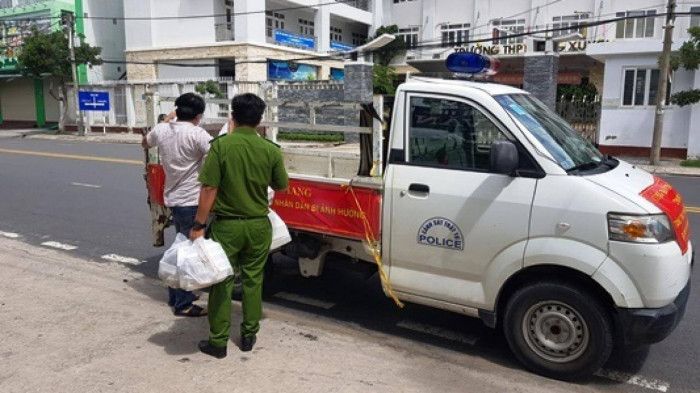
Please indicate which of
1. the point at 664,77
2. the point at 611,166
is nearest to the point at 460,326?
the point at 611,166

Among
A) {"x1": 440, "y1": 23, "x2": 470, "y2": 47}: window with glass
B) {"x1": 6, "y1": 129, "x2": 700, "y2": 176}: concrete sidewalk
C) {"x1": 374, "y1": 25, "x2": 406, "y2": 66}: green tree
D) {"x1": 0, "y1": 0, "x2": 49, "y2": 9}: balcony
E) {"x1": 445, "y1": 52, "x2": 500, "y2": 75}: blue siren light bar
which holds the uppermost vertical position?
{"x1": 0, "y1": 0, "x2": 49, "y2": 9}: balcony

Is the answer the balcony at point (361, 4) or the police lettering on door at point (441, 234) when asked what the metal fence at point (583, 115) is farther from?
the balcony at point (361, 4)

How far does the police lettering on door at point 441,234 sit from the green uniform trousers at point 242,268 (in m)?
1.08

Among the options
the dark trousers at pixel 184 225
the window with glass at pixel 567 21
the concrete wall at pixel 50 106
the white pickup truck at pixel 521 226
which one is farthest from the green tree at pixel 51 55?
the white pickup truck at pixel 521 226

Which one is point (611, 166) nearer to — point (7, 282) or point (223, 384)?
point (223, 384)

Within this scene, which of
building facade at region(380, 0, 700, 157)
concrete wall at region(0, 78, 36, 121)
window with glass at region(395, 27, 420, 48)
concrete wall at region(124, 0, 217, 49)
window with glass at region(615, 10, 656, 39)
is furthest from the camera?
window with glass at region(395, 27, 420, 48)

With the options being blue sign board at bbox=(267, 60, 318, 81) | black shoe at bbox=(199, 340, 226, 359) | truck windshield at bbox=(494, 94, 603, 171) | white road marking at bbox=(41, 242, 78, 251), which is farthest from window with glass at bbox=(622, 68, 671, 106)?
blue sign board at bbox=(267, 60, 318, 81)

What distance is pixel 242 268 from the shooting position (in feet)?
13.2

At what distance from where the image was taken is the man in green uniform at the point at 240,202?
12.6 feet

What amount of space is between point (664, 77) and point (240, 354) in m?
16.7

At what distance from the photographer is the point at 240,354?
4.02m

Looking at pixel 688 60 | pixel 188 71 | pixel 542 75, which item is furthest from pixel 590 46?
pixel 188 71

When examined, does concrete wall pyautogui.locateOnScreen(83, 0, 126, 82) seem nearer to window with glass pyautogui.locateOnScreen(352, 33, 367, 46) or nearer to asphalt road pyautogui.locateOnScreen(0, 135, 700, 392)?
window with glass pyautogui.locateOnScreen(352, 33, 367, 46)

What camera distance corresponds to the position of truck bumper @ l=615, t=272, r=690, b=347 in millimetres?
3600
